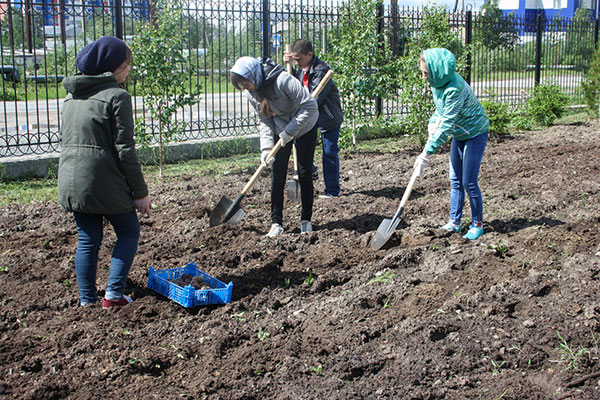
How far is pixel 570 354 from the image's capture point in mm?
3301

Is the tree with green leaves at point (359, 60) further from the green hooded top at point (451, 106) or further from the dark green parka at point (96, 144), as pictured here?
the dark green parka at point (96, 144)

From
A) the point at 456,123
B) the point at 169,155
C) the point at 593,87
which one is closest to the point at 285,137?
the point at 456,123

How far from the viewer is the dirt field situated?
318 cm

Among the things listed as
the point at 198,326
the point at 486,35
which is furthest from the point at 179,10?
the point at 486,35

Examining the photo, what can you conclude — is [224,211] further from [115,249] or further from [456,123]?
[456,123]

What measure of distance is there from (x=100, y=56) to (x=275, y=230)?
93.1 inches

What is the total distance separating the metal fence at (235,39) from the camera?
856cm

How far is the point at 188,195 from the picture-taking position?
703 centimetres

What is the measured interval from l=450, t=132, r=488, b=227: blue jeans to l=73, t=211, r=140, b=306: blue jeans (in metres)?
2.68

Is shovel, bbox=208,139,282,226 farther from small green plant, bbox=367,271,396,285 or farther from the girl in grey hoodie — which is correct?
small green plant, bbox=367,271,396,285

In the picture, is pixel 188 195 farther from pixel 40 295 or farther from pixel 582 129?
pixel 582 129

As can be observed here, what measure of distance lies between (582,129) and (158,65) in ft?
24.7

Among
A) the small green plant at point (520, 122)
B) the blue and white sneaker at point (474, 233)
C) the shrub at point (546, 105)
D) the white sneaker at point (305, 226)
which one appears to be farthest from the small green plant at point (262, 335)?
the shrub at point (546, 105)

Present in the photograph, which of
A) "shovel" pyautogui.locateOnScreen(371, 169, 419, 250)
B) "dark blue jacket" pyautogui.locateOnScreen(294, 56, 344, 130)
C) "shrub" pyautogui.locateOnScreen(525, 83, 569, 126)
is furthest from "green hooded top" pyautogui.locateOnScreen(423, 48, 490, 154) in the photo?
"shrub" pyautogui.locateOnScreen(525, 83, 569, 126)
